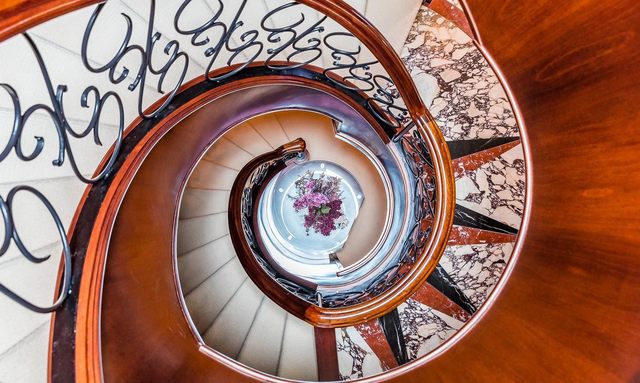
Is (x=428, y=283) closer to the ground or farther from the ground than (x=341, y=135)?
closer to the ground

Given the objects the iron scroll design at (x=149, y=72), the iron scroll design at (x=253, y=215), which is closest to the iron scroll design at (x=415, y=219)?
the iron scroll design at (x=149, y=72)

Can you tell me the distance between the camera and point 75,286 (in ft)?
5.26

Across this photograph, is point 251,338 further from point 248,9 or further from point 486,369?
point 248,9

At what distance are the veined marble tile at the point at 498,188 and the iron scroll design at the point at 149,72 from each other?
753mm

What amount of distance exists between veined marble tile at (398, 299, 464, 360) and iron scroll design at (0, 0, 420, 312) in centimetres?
170

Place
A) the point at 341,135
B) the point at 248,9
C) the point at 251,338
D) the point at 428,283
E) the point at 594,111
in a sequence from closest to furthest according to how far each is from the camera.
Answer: the point at 594,111 → the point at 248,9 → the point at 428,283 → the point at 251,338 → the point at 341,135

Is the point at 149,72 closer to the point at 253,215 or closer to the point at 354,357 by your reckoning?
the point at 354,357

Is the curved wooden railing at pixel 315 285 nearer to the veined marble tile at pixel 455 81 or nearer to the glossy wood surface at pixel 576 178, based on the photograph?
the veined marble tile at pixel 455 81

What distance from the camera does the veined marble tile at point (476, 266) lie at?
263 centimetres

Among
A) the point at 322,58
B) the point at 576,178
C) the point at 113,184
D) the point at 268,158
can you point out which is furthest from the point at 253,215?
the point at 576,178

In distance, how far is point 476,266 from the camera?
2826 mm

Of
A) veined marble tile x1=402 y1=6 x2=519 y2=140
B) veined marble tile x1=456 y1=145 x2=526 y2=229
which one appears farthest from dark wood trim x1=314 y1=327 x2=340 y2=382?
veined marble tile x1=402 y1=6 x2=519 y2=140

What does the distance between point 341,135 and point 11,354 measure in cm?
384

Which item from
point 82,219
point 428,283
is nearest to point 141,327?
point 82,219
